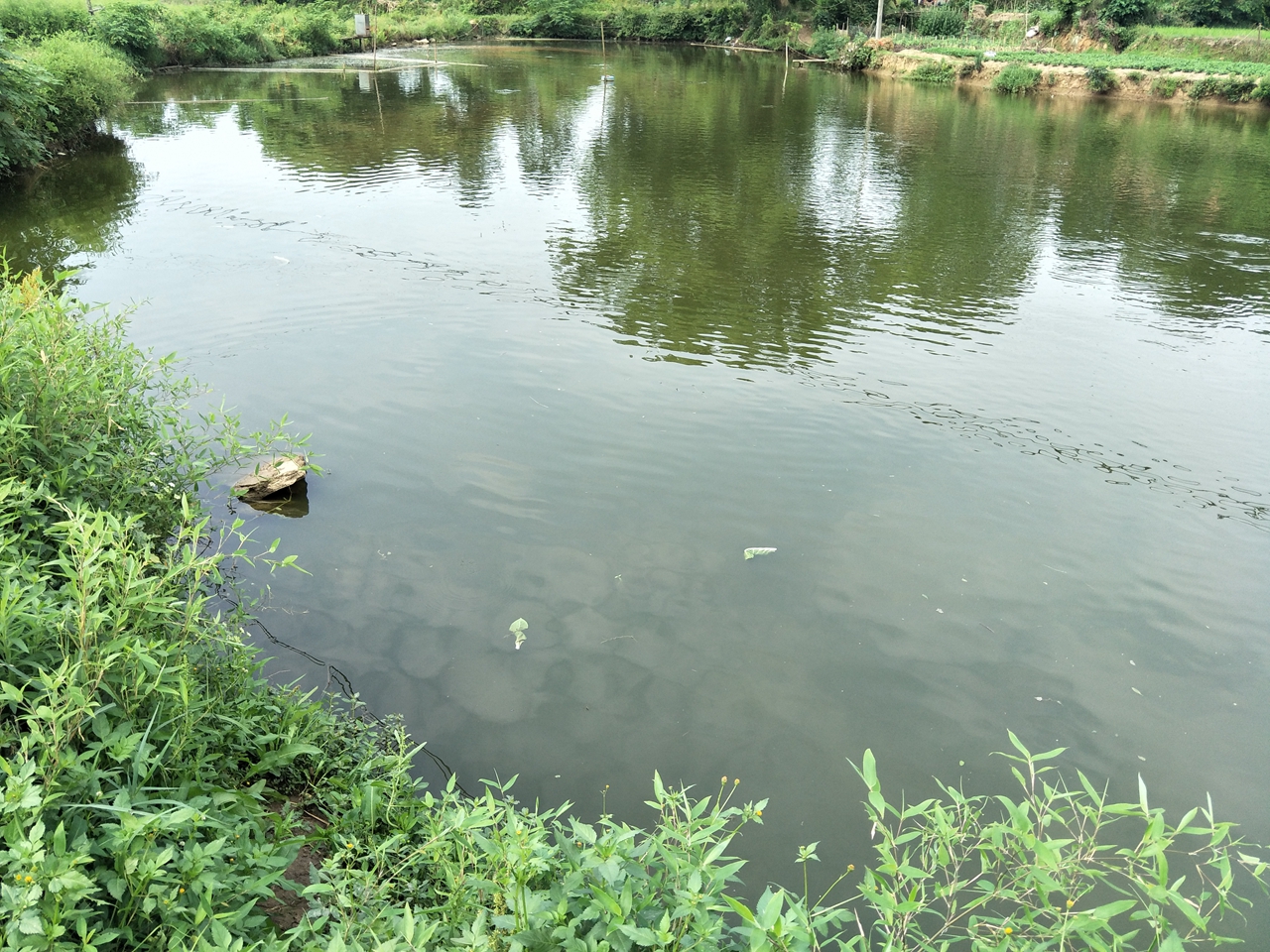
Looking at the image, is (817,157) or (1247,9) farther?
(1247,9)

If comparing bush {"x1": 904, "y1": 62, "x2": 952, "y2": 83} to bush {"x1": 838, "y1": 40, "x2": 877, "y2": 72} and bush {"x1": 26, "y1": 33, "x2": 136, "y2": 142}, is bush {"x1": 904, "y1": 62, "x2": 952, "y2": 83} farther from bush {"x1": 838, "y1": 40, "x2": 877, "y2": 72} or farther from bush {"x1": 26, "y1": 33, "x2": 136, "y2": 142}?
bush {"x1": 26, "y1": 33, "x2": 136, "y2": 142}

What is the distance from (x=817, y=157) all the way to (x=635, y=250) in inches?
378

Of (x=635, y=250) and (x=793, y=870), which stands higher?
(x=635, y=250)

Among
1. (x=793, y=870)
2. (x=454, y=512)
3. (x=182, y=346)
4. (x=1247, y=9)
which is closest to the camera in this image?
(x=793, y=870)

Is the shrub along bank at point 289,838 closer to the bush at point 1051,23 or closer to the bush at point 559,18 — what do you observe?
the bush at point 1051,23

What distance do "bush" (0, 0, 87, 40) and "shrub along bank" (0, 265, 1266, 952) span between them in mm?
30858

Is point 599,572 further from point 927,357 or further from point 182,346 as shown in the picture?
point 182,346

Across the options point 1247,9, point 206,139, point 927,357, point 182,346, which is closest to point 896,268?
point 927,357

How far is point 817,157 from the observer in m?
20.2

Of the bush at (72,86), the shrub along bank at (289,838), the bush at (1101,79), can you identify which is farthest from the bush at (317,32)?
the shrub along bank at (289,838)

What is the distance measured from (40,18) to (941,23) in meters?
41.4

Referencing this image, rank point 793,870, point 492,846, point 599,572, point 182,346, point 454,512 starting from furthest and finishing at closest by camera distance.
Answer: point 182,346 < point 454,512 < point 599,572 < point 793,870 < point 492,846

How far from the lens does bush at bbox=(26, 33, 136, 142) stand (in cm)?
1809

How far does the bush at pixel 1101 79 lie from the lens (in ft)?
107
